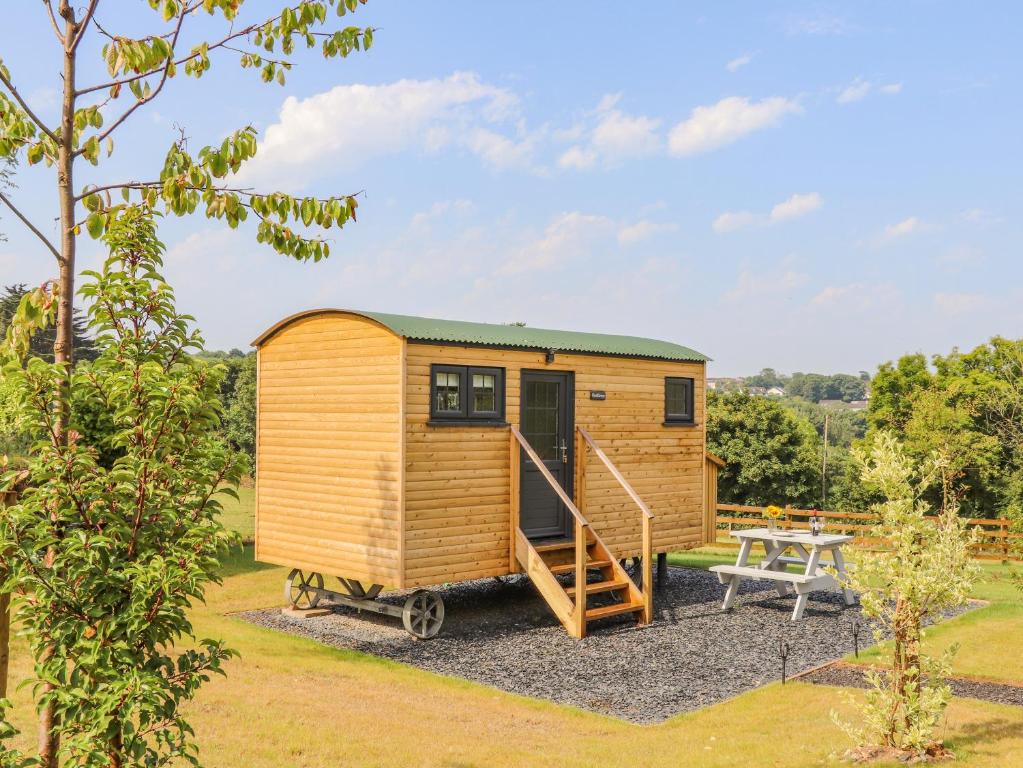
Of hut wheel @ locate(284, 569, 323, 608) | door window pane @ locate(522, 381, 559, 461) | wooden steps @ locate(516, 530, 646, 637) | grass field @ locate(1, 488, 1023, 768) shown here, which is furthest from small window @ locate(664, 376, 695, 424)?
hut wheel @ locate(284, 569, 323, 608)

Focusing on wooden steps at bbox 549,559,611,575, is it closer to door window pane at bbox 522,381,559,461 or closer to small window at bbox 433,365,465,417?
door window pane at bbox 522,381,559,461

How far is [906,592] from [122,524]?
5.33 m

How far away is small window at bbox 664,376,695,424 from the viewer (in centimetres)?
1464

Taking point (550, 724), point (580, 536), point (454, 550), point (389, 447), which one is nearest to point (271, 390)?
point (389, 447)

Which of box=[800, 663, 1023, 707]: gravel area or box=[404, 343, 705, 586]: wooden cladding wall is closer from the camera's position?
box=[800, 663, 1023, 707]: gravel area

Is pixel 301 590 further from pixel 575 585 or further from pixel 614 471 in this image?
pixel 614 471

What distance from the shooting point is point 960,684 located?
29.5ft

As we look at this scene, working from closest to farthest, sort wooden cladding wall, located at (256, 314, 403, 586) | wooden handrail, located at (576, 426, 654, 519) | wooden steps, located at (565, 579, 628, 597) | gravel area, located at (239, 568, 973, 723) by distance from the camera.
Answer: gravel area, located at (239, 568, 973, 723) < wooden cladding wall, located at (256, 314, 403, 586) < wooden steps, located at (565, 579, 628, 597) < wooden handrail, located at (576, 426, 654, 519)

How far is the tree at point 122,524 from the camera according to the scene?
3.70 meters

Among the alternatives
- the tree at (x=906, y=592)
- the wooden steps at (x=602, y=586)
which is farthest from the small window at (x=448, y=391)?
the tree at (x=906, y=592)

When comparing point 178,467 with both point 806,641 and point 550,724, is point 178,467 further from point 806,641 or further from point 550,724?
point 806,641

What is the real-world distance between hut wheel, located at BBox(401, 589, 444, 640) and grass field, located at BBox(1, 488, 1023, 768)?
1.24 meters

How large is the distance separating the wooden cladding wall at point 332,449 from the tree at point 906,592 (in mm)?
5735

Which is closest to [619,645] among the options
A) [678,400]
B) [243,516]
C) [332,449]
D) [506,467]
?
[506,467]
